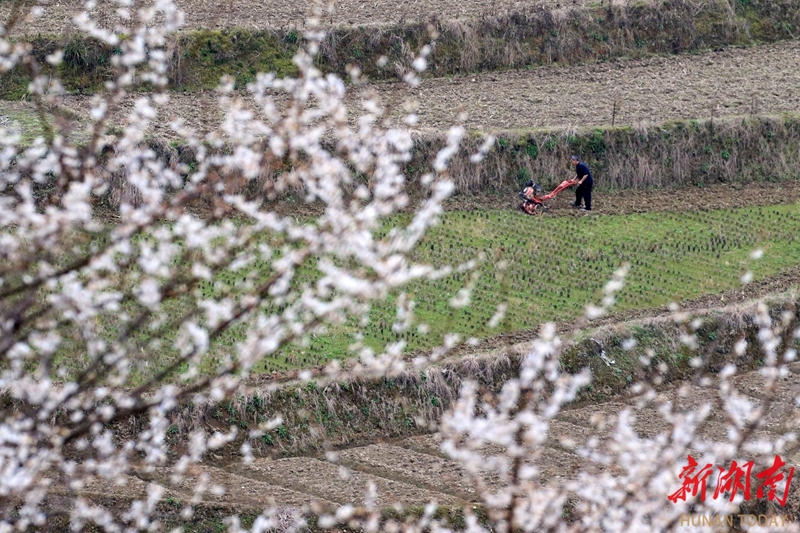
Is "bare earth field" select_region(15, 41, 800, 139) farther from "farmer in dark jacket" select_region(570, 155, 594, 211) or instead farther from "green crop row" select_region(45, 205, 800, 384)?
"green crop row" select_region(45, 205, 800, 384)

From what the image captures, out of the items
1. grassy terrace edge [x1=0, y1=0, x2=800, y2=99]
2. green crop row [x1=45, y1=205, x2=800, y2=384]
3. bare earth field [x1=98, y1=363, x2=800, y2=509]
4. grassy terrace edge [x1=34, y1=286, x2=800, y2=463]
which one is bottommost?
bare earth field [x1=98, y1=363, x2=800, y2=509]

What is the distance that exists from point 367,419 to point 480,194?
6.22m

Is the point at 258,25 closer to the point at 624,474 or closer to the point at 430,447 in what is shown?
the point at 430,447

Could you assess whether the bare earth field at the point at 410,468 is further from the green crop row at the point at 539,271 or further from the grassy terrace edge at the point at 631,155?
the grassy terrace edge at the point at 631,155

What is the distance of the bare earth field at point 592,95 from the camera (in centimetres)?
1845

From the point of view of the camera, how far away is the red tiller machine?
1678cm

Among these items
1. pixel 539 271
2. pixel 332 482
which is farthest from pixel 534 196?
pixel 332 482

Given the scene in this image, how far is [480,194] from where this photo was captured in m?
17.5

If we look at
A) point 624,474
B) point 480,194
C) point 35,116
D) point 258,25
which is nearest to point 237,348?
point 624,474

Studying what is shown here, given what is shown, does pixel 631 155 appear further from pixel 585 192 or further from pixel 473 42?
pixel 473 42

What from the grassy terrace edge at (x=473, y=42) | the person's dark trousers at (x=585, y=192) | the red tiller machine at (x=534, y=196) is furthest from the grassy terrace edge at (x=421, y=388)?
the grassy terrace edge at (x=473, y=42)

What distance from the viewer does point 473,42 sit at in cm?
2059

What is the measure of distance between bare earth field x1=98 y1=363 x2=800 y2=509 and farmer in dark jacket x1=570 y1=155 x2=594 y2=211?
15.8ft

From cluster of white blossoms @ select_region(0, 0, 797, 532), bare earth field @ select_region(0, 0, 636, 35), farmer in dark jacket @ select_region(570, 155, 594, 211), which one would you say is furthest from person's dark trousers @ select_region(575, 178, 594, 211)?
bare earth field @ select_region(0, 0, 636, 35)
